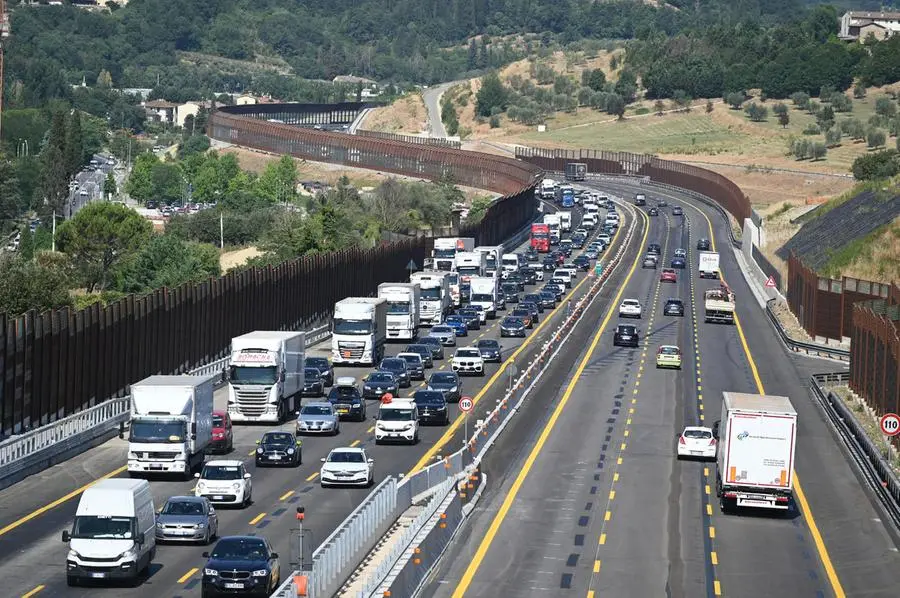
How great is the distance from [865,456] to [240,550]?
1150 inches

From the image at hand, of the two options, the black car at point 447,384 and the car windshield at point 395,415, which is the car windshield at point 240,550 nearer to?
the car windshield at point 395,415

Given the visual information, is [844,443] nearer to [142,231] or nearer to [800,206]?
[142,231]

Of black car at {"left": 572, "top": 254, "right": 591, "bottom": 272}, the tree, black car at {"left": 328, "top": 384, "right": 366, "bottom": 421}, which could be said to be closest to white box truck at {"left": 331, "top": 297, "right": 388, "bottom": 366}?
black car at {"left": 328, "top": 384, "right": 366, "bottom": 421}

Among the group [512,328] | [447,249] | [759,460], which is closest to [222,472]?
[759,460]

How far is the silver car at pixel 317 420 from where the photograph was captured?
60.5 meters

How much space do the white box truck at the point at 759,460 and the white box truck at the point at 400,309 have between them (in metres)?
42.4

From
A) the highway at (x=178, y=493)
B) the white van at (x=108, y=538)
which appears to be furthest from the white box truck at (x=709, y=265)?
the white van at (x=108, y=538)

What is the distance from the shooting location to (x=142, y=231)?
504 feet

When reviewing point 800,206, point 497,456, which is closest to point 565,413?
point 497,456

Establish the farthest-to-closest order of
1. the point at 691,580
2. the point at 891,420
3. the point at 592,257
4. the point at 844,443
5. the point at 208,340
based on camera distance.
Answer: the point at 592,257
the point at 208,340
the point at 844,443
the point at 891,420
the point at 691,580

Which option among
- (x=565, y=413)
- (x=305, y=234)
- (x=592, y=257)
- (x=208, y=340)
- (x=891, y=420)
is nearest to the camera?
(x=891, y=420)

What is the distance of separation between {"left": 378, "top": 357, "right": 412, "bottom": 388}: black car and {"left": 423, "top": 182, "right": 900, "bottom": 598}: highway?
254 inches

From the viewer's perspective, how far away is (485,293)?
4075 inches

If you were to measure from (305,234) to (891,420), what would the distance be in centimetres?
8360
